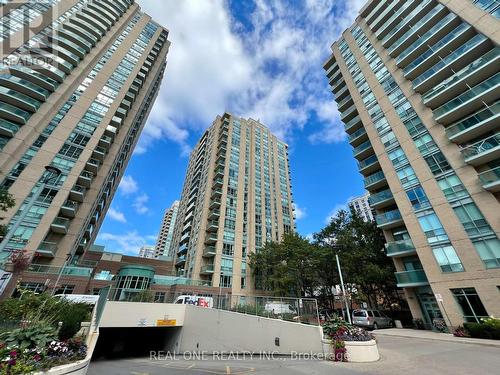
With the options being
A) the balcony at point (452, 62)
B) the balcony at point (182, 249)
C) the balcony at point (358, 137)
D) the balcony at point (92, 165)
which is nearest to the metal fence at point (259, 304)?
the balcony at point (92, 165)

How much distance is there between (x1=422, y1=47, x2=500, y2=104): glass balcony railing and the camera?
75.2 feet

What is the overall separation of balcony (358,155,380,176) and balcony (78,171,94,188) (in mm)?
41449

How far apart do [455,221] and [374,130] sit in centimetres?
1548

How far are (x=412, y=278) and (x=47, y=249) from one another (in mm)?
42652

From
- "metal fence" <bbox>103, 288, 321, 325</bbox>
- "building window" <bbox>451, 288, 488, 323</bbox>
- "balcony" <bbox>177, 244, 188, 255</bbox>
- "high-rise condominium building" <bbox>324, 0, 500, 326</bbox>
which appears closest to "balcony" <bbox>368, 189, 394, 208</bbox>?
"high-rise condominium building" <bbox>324, 0, 500, 326</bbox>

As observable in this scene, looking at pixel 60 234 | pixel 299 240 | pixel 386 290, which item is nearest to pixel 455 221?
pixel 386 290

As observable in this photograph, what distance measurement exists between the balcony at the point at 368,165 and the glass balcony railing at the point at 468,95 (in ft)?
28.8

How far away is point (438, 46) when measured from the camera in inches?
1120

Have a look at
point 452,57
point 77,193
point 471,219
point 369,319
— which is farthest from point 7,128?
point 452,57

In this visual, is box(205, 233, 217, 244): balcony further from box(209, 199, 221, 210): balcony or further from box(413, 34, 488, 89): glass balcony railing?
box(413, 34, 488, 89): glass balcony railing

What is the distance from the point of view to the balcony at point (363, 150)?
112 feet

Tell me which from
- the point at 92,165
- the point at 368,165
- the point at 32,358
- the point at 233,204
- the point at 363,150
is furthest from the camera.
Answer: the point at 233,204

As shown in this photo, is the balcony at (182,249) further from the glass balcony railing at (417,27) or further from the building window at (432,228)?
the glass balcony railing at (417,27)

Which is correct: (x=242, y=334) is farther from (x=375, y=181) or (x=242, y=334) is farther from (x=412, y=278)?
(x=375, y=181)
